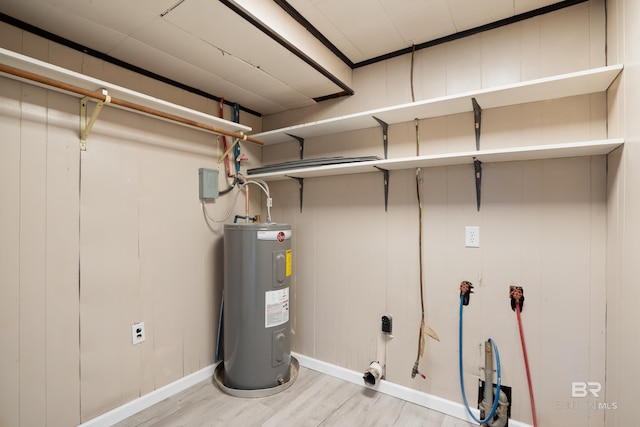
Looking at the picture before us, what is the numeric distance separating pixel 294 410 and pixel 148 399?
3.10 ft

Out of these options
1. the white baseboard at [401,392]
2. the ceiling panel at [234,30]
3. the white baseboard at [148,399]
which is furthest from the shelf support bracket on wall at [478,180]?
the white baseboard at [148,399]

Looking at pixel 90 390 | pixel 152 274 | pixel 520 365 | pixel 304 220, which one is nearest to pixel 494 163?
pixel 520 365

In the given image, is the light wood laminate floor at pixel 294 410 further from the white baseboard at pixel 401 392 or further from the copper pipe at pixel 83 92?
the copper pipe at pixel 83 92

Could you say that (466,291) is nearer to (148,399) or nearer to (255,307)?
(255,307)

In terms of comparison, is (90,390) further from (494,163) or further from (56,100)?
(494,163)

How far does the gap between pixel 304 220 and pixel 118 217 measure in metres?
1.31

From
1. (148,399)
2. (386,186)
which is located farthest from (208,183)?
(148,399)

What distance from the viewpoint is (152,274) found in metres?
2.00

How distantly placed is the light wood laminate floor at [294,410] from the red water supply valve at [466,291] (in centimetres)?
73

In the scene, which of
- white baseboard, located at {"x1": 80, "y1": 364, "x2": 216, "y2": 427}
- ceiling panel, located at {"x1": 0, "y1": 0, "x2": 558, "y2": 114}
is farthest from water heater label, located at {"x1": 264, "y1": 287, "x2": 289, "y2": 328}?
ceiling panel, located at {"x1": 0, "y1": 0, "x2": 558, "y2": 114}

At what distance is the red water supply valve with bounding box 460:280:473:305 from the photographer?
5.97ft

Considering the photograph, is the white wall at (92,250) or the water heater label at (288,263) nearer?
the white wall at (92,250)

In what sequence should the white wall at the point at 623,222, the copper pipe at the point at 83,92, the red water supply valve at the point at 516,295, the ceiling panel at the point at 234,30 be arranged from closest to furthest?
the white wall at the point at 623,222, the copper pipe at the point at 83,92, the ceiling panel at the point at 234,30, the red water supply valve at the point at 516,295

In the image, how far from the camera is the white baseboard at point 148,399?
1749 mm
